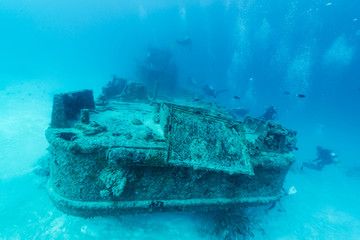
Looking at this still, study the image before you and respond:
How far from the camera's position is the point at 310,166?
1354 centimetres

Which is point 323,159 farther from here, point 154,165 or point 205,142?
point 154,165

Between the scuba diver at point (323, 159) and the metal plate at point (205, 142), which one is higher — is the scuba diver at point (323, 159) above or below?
below

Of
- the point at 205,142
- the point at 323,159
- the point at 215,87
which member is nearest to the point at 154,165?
the point at 205,142

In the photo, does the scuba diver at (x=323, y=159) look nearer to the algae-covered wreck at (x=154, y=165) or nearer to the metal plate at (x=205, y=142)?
the algae-covered wreck at (x=154, y=165)

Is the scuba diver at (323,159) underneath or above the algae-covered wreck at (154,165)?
underneath

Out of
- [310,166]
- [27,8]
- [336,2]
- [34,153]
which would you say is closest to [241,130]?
[34,153]

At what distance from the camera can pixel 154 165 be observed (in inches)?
130

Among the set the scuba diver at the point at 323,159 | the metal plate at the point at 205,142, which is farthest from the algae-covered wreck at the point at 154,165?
the scuba diver at the point at 323,159

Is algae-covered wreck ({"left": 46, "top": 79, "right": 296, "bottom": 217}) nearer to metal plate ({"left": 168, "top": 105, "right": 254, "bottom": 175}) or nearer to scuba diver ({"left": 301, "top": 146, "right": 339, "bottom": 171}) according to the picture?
metal plate ({"left": 168, "top": 105, "right": 254, "bottom": 175})

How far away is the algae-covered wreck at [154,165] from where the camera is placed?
3.30 meters

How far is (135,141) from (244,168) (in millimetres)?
2293

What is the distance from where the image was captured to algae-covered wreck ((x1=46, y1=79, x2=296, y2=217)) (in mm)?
3299

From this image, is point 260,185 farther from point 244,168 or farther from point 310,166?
point 310,166

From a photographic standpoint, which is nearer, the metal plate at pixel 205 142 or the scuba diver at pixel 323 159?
the metal plate at pixel 205 142
